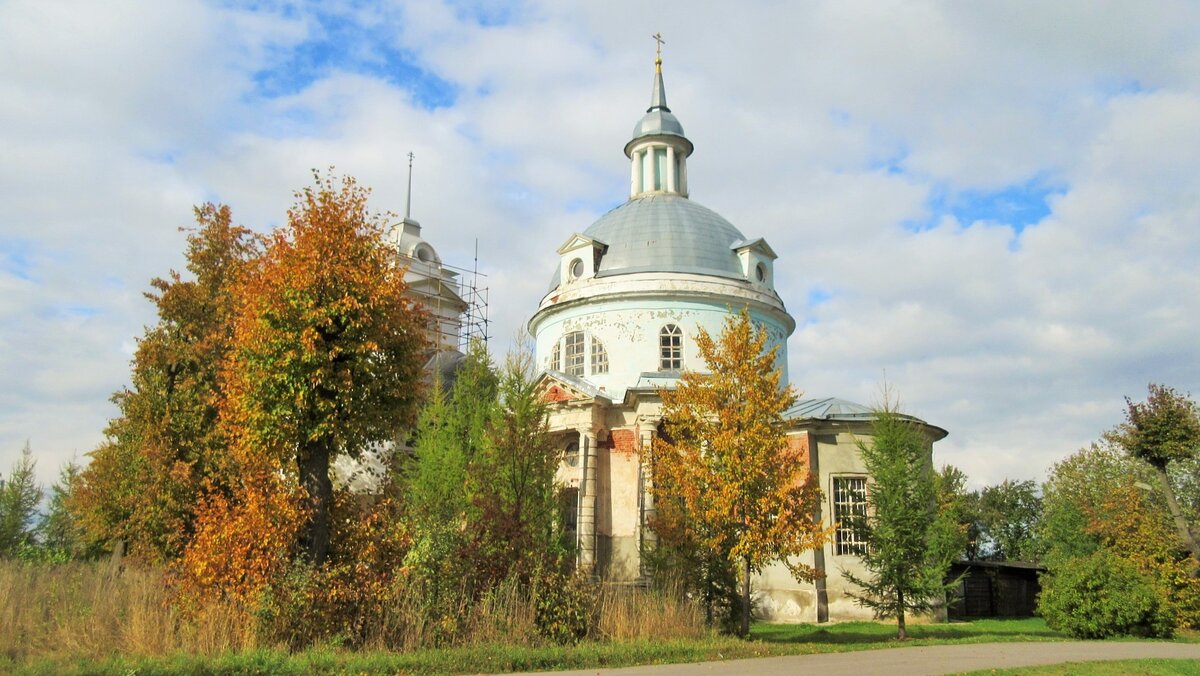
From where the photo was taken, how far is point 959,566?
3359 centimetres

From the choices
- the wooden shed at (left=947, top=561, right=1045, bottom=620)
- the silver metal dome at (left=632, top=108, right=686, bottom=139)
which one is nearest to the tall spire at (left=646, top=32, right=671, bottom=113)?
the silver metal dome at (left=632, top=108, right=686, bottom=139)

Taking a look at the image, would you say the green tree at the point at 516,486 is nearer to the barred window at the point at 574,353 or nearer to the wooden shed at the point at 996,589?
the barred window at the point at 574,353

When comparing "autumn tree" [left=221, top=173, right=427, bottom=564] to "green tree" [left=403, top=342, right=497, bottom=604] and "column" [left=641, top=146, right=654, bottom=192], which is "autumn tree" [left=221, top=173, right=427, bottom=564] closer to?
"green tree" [left=403, top=342, right=497, bottom=604]

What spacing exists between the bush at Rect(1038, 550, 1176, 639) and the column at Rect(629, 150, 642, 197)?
23293 mm

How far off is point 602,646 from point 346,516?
17.0 feet

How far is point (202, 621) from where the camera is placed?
12.6m

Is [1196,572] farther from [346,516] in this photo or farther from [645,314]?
[346,516]

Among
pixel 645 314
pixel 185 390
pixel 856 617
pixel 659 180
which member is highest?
pixel 659 180

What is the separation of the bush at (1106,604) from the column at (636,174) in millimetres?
23293

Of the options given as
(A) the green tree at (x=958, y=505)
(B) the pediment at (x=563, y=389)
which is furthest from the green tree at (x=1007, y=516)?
(B) the pediment at (x=563, y=389)

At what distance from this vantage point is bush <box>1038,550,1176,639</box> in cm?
1922

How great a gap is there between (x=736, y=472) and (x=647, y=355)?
13.1 metres

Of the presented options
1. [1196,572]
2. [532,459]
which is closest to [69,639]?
[532,459]

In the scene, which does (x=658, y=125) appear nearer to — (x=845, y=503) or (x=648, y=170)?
(x=648, y=170)
